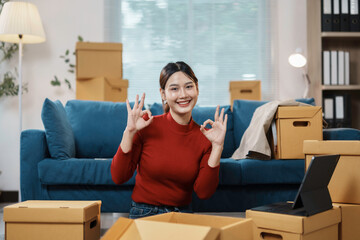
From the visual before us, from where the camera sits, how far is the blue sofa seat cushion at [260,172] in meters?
2.07

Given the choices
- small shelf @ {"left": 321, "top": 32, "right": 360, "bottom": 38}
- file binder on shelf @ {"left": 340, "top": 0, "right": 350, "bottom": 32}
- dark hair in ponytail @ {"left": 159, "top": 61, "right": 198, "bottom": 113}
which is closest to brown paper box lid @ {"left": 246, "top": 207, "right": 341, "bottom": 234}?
dark hair in ponytail @ {"left": 159, "top": 61, "right": 198, "bottom": 113}

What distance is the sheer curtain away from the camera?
12.8 feet

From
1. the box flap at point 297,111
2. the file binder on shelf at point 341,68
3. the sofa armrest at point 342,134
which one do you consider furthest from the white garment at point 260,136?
the file binder on shelf at point 341,68

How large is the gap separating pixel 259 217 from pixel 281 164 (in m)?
0.85

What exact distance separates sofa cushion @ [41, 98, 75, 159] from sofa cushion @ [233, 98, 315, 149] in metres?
1.15

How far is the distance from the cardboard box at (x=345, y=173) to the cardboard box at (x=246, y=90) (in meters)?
1.83

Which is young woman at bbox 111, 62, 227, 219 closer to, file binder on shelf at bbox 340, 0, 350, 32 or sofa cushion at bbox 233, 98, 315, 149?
sofa cushion at bbox 233, 98, 315, 149

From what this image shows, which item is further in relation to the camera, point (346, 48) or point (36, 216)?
point (346, 48)

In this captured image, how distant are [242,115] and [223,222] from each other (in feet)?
5.63

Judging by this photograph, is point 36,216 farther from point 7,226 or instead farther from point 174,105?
point 174,105

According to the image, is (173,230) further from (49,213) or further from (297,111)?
→ (297,111)

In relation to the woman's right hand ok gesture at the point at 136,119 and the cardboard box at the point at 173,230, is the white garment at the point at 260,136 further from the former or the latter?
the cardboard box at the point at 173,230

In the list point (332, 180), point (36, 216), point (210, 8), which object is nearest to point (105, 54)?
point (210, 8)

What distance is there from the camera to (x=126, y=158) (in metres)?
1.48
